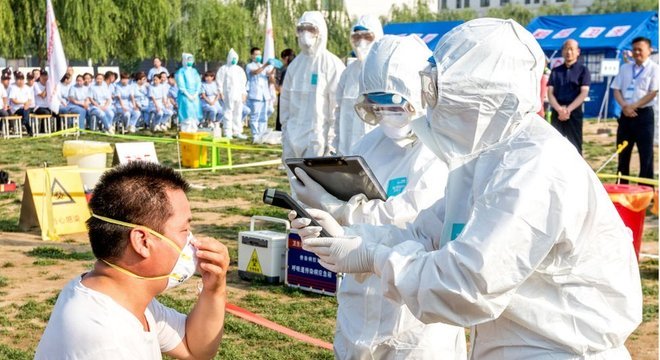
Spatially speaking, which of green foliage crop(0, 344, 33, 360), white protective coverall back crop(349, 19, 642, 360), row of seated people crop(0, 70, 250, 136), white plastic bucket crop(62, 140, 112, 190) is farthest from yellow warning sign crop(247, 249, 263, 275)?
row of seated people crop(0, 70, 250, 136)

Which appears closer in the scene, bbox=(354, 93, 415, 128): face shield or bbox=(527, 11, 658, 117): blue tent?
bbox=(354, 93, 415, 128): face shield

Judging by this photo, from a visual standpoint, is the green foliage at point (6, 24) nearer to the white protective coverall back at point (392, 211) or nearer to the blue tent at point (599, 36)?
the blue tent at point (599, 36)

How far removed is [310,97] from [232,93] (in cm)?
1267

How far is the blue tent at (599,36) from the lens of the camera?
101 feet

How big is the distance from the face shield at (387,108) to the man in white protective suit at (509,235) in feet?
5.06

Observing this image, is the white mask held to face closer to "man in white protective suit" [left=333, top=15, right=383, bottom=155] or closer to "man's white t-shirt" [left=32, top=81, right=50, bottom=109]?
"man in white protective suit" [left=333, top=15, right=383, bottom=155]

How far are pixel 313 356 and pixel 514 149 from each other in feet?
13.4

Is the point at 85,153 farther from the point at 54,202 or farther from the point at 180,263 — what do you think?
the point at 180,263

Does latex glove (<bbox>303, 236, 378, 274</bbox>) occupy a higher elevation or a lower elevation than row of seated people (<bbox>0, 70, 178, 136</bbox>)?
higher

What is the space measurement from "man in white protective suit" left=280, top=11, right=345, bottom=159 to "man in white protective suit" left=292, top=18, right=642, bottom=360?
7.68m

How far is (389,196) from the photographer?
4.25 meters

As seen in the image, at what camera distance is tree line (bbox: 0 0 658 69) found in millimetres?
28328

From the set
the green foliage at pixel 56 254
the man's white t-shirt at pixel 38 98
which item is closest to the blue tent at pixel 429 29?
the man's white t-shirt at pixel 38 98

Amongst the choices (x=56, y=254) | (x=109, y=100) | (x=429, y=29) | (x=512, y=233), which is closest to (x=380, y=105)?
(x=512, y=233)
